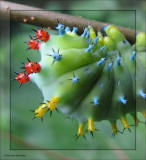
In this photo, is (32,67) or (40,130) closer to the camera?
(32,67)

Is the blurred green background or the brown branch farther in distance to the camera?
the blurred green background

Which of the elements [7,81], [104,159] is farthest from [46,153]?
[7,81]

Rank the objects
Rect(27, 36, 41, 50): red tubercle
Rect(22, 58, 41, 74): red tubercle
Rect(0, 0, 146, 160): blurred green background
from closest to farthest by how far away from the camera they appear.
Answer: Rect(22, 58, 41, 74): red tubercle, Rect(27, 36, 41, 50): red tubercle, Rect(0, 0, 146, 160): blurred green background

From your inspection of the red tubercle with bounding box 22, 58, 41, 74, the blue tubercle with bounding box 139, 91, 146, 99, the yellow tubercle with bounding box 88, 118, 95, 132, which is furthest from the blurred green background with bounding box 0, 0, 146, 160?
the red tubercle with bounding box 22, 58, 41, 74

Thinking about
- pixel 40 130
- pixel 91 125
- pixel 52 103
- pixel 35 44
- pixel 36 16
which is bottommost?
pixel 40 130

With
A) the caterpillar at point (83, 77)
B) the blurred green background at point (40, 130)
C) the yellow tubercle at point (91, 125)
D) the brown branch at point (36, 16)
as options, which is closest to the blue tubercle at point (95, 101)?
the caterpillar at point (83, 77)

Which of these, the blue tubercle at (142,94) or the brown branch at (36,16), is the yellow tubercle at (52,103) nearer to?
the blue tubercle at (142,94)

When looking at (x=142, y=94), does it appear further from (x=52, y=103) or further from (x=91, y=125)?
(x=52, y=103)

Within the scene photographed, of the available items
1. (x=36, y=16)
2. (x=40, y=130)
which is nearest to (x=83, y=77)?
(x=36, y=16)

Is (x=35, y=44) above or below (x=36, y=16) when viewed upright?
below

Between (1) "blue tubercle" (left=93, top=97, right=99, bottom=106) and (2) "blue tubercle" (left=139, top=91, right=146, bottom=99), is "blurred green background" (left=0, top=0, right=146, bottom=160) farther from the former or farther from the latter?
(1) "blue tubercle" (left=93, top=97, right=99, bottom=106)
